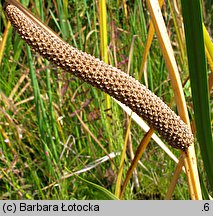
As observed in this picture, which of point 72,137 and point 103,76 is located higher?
point 103,76

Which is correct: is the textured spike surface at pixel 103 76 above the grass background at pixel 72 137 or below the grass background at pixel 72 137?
above

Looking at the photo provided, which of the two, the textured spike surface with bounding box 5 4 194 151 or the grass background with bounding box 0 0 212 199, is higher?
the textured spike surface with bounding box 5 4 194 151

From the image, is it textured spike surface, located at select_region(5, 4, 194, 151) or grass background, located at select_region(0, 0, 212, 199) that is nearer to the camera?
textured spike surface, located at select_region(5, 4, 194, 151)

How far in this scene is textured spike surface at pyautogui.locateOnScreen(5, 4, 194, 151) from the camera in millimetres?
541

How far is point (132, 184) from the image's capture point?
153 cm

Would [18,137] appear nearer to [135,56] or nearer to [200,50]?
[135,56]

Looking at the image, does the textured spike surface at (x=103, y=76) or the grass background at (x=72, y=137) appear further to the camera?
the grass background at (x=72, y=137)

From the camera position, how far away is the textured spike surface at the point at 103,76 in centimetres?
54

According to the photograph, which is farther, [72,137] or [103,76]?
[72,137]

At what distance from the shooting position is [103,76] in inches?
22.0

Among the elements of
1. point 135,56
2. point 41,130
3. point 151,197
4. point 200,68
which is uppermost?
point 200,68
